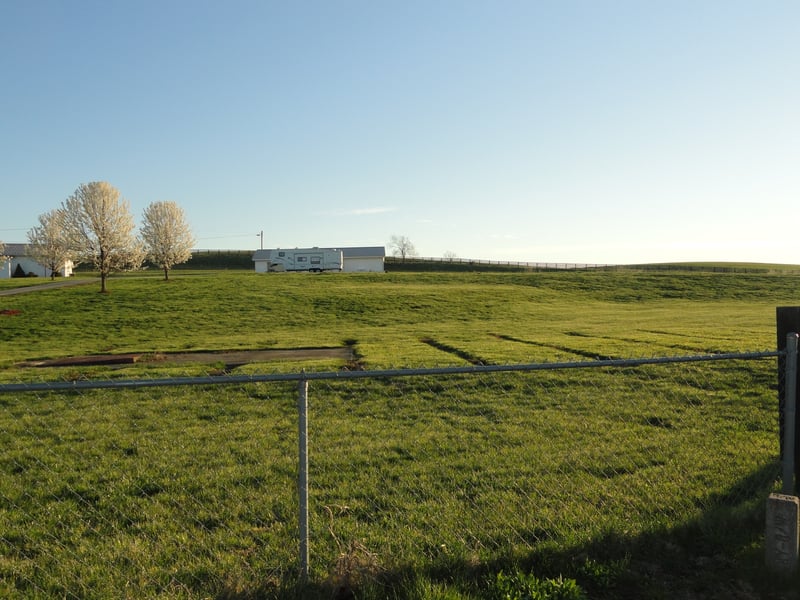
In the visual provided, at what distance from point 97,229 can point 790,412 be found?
1803 inches

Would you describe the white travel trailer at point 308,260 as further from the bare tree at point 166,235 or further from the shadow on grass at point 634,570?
the shadow on grass at point 634,570

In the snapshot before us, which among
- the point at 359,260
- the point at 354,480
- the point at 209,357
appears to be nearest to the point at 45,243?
the point at 359,260

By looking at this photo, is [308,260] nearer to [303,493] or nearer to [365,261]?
[365,261]

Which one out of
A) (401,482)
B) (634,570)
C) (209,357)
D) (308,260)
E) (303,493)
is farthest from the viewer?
(308,260)

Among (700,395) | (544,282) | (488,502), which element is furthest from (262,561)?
(544,282)

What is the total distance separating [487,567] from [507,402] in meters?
5.91

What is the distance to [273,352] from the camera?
1877 cm

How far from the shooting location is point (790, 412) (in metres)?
4.80

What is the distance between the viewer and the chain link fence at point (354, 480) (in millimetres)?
4062

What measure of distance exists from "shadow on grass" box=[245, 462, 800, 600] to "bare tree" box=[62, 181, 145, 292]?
43130mm

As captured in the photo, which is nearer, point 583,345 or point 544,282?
point 583,345

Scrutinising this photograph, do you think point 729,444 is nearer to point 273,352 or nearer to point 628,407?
point 628,407

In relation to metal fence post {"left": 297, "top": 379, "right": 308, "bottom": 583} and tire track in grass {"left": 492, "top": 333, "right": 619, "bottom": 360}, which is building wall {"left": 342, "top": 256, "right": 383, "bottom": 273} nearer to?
tire track in grass {"left": 492, "top": 333, "right": 619, "bottom": 360}

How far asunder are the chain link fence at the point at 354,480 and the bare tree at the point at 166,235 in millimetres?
49958
